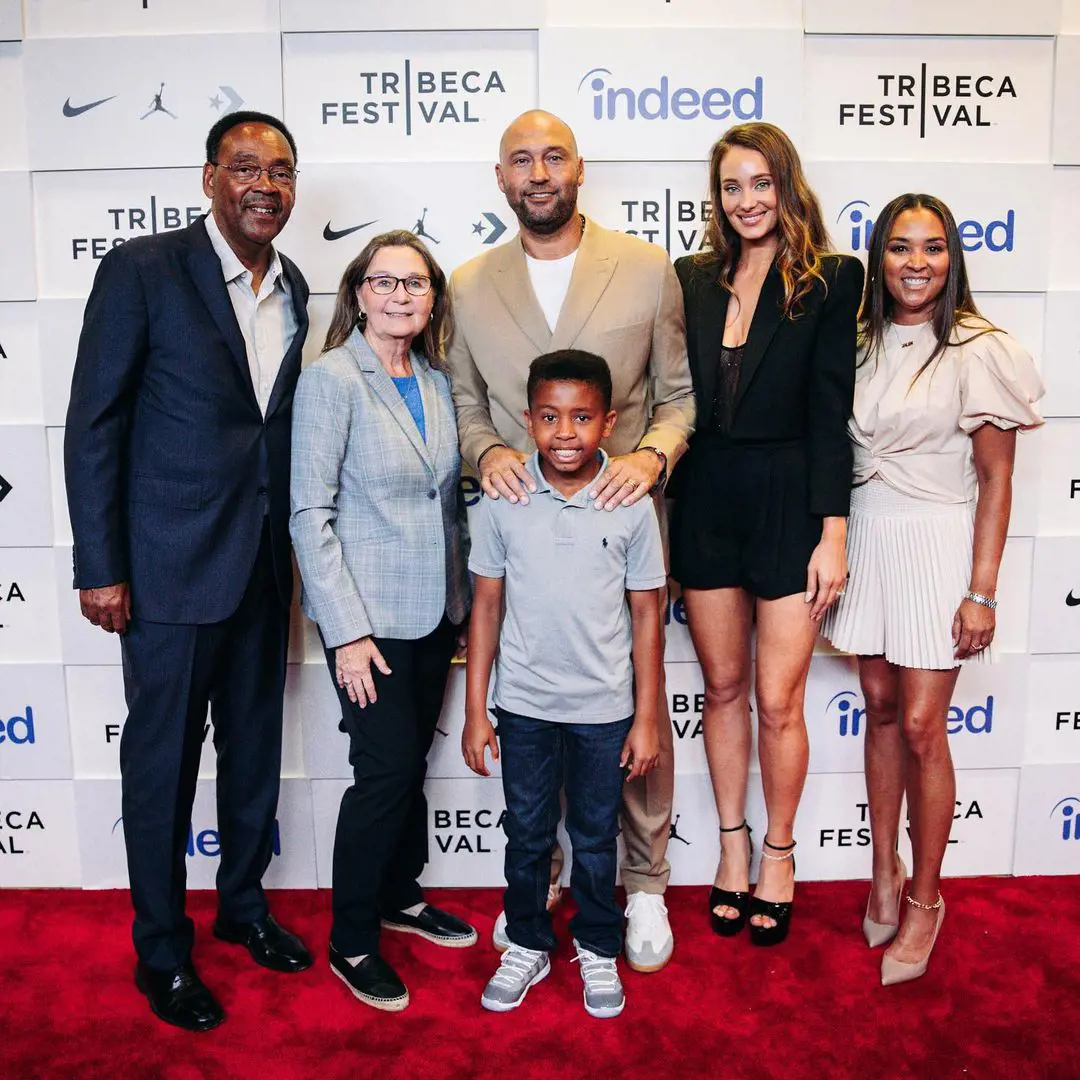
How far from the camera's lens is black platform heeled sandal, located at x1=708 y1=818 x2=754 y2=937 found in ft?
8.61

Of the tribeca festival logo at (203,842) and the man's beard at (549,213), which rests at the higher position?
the man's beard at (549,213)

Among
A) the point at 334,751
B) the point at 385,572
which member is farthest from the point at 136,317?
the point at 334,751

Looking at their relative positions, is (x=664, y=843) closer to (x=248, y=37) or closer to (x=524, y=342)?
(x=524, y=342)

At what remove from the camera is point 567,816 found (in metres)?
2.31

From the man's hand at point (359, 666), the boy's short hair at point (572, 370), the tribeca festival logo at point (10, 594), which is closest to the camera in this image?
the boy's short hair at point (572, 370)

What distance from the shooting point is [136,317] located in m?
2.16

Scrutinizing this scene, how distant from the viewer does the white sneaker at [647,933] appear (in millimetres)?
2467

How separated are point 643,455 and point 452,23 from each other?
4.33ft

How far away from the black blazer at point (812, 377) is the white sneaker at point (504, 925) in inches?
47.9

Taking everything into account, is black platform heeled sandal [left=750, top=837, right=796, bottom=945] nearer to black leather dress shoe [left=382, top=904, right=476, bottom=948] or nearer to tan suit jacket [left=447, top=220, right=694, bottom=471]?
black leather dress shoe [left=382, top=904, right=476, bottom=948]

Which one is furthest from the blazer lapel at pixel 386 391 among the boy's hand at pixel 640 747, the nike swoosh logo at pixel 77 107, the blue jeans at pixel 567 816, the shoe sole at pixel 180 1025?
the shoe sole at pixel 180 1025

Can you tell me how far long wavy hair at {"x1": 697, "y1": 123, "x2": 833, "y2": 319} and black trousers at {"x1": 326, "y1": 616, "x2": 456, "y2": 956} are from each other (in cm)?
114

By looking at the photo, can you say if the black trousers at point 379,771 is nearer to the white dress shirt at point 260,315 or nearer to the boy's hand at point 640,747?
the boy's hand at point 640,747

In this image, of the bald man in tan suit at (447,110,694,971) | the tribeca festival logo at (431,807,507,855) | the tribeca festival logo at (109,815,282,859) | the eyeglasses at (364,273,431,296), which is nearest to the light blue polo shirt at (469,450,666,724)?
the bald man in tan suit at (447,110,694,971)
